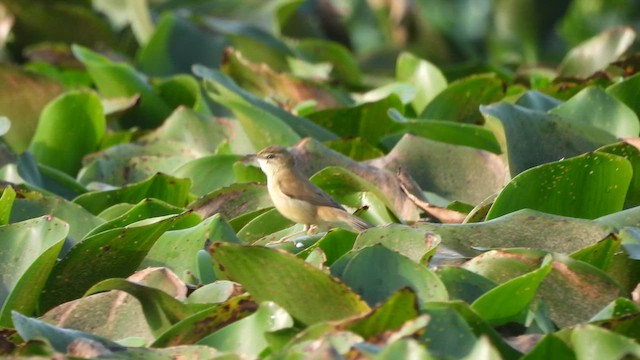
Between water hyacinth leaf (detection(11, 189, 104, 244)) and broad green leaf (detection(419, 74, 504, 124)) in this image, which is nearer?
water hyacinth leaf (detection(11, 189, 104, 244))

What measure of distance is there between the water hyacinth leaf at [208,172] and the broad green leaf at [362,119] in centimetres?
47

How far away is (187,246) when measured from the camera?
2.99 meters

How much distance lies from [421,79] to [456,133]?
3.08ft

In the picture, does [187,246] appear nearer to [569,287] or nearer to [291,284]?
[291,284]

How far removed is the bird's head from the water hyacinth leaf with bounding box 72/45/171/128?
1012 mm

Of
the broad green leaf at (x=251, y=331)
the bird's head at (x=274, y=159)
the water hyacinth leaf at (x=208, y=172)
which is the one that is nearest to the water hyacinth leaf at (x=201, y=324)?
the broad green leaf at (x=251, y=331)

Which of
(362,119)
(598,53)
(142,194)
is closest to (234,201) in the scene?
(142,194)

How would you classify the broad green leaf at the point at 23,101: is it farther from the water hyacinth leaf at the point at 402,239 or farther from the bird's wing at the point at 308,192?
the water hyacinth leaf at the point at 402,239

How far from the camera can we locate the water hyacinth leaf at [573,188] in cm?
304

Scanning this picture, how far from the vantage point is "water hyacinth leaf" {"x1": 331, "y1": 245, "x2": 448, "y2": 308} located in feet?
8.25

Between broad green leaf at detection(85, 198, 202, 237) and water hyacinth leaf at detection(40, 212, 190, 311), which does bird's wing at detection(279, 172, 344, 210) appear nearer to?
broad green leaf at detection(85, 198, 202, 237)

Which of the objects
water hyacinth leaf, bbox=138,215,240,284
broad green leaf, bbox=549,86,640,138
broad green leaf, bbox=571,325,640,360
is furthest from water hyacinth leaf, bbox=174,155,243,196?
broad green leaf, bbox=571,325,640,360

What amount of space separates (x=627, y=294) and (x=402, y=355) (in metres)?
0.72

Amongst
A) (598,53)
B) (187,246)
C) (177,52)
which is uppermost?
(187,246)
